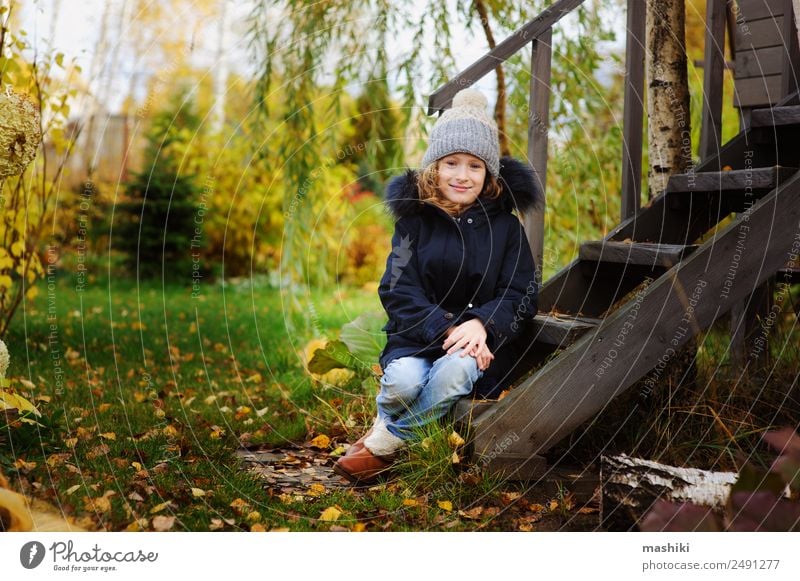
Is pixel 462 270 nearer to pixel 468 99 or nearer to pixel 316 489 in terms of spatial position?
pixel 468 99

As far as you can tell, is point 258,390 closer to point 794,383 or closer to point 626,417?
point 626,417

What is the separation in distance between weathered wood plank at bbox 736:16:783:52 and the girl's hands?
201 cm

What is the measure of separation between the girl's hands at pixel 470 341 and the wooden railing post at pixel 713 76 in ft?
4.23

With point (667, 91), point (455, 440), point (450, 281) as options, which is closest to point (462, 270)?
point (450, 281)

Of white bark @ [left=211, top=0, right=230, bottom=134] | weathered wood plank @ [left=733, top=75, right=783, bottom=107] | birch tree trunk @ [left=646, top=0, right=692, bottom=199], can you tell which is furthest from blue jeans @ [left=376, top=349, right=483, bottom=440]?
white bark @ [left=211, top=0, right=230, bottom=134]

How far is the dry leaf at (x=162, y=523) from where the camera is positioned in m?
2.37

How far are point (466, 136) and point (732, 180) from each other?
883 millimetres

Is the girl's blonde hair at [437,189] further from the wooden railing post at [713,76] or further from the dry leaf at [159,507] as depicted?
the dry leaf at [159,507]

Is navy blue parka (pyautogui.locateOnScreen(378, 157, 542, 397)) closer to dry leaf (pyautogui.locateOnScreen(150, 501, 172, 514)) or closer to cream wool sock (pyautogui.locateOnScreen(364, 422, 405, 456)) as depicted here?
cream wool sock (pyautogui.locateOnScreen(364, 422, 405, 456))

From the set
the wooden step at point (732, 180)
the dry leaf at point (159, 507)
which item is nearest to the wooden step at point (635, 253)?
the wooden step at point (732, 180)

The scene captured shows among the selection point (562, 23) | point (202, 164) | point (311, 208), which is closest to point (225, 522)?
point (311, 208)

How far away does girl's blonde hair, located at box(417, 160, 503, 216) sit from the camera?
2.88 metres

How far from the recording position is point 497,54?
2932 mm

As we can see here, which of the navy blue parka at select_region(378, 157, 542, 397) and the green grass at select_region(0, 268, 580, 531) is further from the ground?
the navy blue parka at select_region(378, 157, 542, 397)
